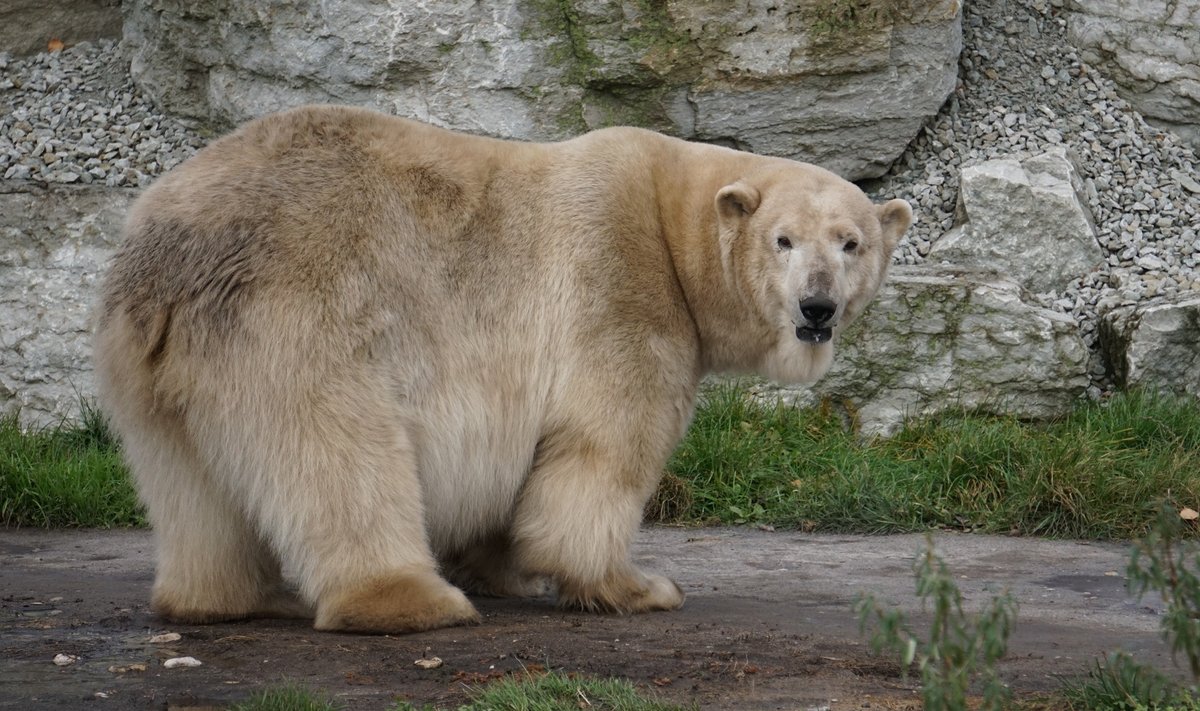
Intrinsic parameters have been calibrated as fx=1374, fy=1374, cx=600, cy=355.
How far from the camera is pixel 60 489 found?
6.83m

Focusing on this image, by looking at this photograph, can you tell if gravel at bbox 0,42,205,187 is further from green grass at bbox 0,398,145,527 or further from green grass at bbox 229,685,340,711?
green grass at bbox 229,685,340,711

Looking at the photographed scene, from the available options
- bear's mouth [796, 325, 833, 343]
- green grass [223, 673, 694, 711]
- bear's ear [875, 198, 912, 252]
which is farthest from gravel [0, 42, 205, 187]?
green grass [223, 673, 694, 711]

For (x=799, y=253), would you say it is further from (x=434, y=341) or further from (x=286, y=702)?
(x=286, y=702)

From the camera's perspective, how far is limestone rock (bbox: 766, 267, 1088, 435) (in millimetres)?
7898

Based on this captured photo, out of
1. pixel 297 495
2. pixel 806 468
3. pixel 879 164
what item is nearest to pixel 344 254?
pixel 297 495

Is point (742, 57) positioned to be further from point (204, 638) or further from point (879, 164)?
point (204, 638)

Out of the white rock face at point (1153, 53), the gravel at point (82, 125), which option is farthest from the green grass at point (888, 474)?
the white rock face at point (1153, 53)

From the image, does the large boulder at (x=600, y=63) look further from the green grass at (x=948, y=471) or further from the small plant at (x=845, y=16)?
the green grass at (x=948, y=471)

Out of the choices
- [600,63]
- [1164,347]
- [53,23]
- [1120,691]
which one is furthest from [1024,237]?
[53,23]

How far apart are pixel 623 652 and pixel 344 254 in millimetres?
1537

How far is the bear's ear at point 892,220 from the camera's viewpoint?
5.31 m

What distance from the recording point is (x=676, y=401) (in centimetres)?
501

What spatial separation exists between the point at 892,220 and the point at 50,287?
205 inches

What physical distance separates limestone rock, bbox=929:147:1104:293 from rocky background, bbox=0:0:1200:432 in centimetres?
1
